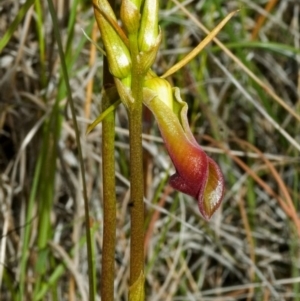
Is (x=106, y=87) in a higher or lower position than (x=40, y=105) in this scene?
lower

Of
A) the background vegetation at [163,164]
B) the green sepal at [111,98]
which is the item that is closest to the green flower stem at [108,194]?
the green sepal at [111,98]

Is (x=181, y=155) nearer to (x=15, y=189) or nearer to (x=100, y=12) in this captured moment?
(x=100, y=12)

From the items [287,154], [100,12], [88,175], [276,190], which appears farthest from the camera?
[276,190]

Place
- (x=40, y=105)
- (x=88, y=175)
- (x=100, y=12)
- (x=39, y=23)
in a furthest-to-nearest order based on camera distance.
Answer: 1. (x=88, y=175)
2. (x=40, y=105)
3. (x=39, y=23)
4. (x=100, y=12)

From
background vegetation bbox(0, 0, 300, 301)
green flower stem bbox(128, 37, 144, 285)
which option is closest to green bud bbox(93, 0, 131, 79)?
green flower stem bbox(128, 37, 144, 285)

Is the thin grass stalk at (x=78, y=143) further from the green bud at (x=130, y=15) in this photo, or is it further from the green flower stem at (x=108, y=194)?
the green bud at (x=130, y=15)

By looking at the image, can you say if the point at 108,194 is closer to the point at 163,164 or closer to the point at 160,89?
the point at 160,89

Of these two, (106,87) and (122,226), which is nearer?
(106,87)

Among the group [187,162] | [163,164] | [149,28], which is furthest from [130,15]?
[163,164]

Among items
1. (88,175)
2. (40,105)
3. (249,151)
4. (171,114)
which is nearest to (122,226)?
(88,175)
